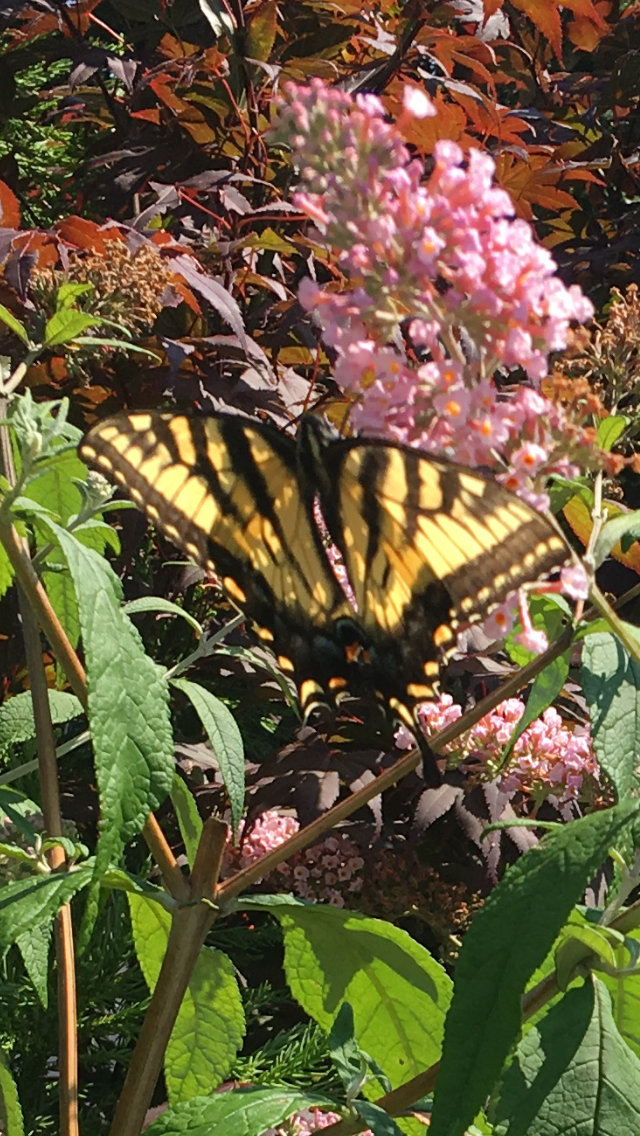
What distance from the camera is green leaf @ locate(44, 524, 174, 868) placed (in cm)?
116

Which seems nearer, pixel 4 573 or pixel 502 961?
pixel 502 961

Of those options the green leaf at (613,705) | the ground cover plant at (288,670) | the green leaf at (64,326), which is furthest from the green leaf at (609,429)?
the green leaf at (64,326)

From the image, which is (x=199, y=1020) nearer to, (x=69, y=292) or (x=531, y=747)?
(x=531, y=747)

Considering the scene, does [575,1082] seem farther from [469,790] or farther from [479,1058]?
[469,790]

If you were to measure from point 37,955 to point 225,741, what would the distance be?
491 millimetres

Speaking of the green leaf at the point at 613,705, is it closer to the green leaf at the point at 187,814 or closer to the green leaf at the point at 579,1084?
the green leaf at the point at 579,1084

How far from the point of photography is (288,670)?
5.58ft

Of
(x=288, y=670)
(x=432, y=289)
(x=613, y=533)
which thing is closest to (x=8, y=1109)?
(x=288, y=670)

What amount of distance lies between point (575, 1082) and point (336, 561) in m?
0.89

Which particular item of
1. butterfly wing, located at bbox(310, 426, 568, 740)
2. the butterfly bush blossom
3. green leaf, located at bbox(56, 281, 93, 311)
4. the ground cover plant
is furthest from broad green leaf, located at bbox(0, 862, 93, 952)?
green leaf, located at bbox(56, 281, 93, 311)

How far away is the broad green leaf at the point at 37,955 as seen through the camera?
1644 mm

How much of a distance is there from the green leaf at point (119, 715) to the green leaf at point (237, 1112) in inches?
13.0

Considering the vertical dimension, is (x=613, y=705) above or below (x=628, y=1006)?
above

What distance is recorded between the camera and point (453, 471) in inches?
51.8
